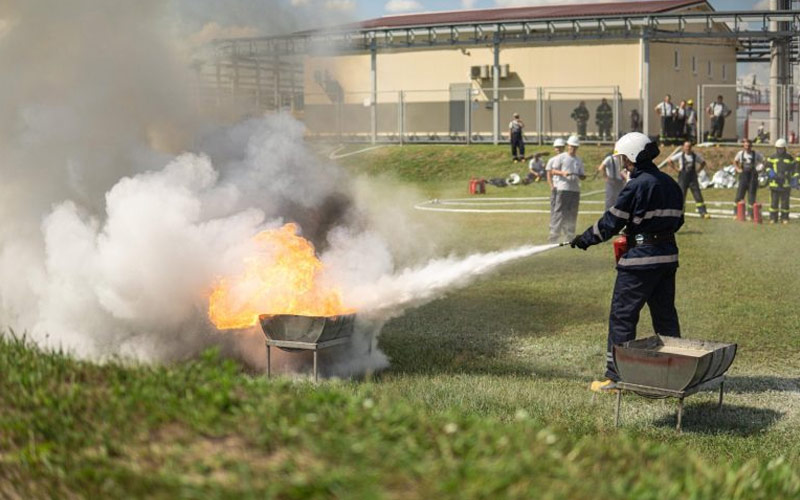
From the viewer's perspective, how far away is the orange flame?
30.2 ft

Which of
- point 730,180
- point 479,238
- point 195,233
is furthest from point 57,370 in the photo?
point 730,180

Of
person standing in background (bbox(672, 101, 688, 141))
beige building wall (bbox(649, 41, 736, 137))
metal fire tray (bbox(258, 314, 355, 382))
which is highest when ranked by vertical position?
beige building wall (bbox(649, 41, 736, 137))

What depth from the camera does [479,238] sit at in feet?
70.1

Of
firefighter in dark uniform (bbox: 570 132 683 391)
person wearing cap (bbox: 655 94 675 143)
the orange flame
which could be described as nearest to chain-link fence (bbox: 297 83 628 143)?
person wearing cap (bbox: 655 94 675 143)

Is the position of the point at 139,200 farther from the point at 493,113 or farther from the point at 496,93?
the point at 493,113

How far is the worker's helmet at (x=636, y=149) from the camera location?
8859mm

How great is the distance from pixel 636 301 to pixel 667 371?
130 cm

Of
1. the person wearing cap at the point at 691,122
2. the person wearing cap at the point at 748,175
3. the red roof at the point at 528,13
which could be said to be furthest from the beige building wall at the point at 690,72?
the person wearing cap at the point at 748,175

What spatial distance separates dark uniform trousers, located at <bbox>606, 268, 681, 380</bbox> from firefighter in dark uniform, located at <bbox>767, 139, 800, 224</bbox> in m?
15.6

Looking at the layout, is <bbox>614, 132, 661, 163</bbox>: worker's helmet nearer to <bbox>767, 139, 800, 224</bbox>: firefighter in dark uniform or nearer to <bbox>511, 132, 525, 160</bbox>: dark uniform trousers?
<bbox>767, 139, 800, 224</bbox>: firefighter in dark uniform

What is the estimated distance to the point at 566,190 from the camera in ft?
64.1

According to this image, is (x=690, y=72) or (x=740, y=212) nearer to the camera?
(x=740, y=212)

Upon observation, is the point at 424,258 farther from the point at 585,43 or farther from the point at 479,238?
the point at 585,43

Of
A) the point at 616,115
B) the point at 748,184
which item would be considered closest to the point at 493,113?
the point at 616,115
